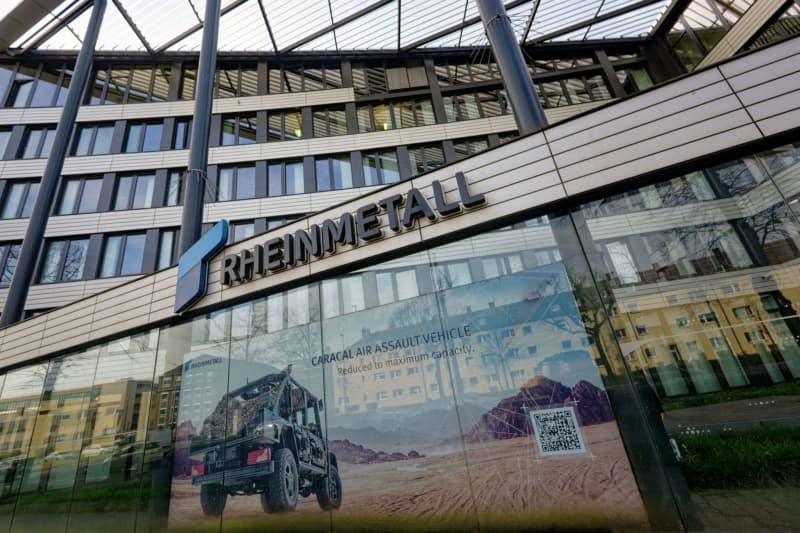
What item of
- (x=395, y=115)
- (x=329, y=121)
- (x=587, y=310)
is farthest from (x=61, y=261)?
(x=587, y=310)

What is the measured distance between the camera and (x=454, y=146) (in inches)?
793

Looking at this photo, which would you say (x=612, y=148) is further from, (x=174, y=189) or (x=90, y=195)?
(x=90, y=195)

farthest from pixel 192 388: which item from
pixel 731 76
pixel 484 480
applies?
pixel 731 76

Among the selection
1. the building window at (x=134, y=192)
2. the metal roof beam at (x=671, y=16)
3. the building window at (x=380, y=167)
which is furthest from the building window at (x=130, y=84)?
the metal roof beam at (x=671, y=16)

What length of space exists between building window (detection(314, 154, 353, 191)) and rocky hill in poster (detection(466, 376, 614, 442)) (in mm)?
15314

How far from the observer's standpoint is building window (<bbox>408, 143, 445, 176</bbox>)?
19.6 meters

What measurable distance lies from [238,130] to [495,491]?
22.0 meters

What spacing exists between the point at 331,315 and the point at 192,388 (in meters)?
3.93

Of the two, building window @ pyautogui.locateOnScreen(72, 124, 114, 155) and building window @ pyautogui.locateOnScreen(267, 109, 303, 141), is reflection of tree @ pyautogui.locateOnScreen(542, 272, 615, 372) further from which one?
building window @ pyautogui.locateOnScreen(72, 124, 114, 155)

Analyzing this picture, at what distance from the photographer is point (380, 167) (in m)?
19.5

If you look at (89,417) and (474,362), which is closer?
(474,362)

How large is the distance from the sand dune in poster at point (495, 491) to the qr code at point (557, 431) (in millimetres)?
106

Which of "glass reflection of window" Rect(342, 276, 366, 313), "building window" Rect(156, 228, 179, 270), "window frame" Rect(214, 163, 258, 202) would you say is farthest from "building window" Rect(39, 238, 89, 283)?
"glass reflection of window" Rect(342, 276, 366, 313)

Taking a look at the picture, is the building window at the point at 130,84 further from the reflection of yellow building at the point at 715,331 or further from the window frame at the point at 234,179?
the reflection of yellow building at the point at 715,331
